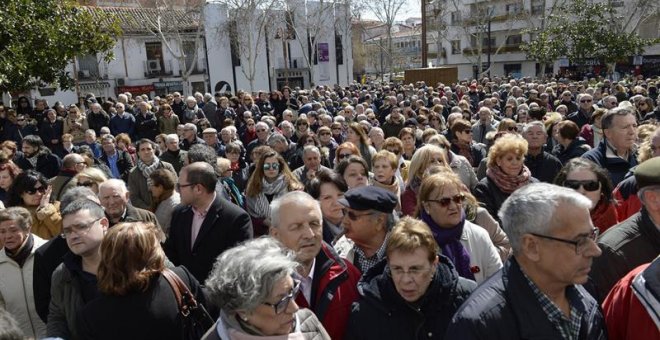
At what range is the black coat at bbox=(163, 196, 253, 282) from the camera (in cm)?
396

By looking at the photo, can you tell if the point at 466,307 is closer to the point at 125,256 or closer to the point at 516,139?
the point at 125,256

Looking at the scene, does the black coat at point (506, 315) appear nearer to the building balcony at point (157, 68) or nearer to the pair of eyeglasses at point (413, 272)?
the pair of eyeglasses at point (413, 272)

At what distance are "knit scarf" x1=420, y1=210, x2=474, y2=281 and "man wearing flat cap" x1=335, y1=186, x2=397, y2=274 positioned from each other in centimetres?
31

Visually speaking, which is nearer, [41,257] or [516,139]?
[41,257]

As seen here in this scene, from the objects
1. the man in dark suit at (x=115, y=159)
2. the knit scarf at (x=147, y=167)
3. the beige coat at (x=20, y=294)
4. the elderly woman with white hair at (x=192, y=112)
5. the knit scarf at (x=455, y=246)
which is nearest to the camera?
the knit scarf at (x=455, y=246)

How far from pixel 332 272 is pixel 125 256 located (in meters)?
1.05

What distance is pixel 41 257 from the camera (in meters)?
3.41

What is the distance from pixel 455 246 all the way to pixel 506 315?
1.19 m

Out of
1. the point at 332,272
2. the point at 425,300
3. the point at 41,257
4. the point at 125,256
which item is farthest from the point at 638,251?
the point at 41,257

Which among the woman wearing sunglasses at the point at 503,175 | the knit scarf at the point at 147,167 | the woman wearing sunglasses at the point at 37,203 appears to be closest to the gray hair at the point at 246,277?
the woman wearing sunglasses at the point at 503,175

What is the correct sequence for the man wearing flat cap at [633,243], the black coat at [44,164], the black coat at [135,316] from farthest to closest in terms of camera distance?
1. the black coat at [44,164]
2. the man wearing flat cap at [633,243]
3. the black coat at [135,316]

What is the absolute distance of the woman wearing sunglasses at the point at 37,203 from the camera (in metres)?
4.49

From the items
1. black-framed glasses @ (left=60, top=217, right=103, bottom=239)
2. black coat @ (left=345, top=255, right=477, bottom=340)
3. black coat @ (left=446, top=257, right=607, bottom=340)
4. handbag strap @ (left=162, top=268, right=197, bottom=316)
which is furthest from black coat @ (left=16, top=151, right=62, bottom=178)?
black coat @ (left=446, top=257, right=607, bottom=340)

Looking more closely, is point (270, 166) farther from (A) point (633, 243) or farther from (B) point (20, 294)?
(A) point (633, 243)
